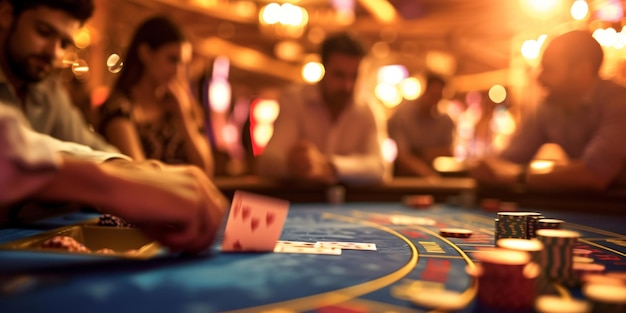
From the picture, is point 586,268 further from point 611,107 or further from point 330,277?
point 611,107

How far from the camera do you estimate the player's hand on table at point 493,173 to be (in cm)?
308

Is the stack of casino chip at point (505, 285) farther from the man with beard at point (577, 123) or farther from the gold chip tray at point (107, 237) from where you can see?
the man with beard at point (577, 123)

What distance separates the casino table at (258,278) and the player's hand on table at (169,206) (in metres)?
0.06

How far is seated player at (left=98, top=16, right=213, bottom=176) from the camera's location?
2939mm

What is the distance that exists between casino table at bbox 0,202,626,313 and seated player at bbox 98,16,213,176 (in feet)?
4.30

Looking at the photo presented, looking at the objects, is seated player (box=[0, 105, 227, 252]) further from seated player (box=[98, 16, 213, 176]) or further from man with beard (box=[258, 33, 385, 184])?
man with beard (box=[258, 33, 385, 184])

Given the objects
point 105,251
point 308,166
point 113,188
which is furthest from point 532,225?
point 308,166

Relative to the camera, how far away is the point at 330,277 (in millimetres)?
1058

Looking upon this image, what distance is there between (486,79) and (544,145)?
11215 millimetres

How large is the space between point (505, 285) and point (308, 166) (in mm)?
2314

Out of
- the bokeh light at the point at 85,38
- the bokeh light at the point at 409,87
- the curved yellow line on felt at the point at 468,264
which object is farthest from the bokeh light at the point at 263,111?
the curved yellow line on felt at the point at 468,264

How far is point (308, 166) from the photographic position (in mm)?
3182

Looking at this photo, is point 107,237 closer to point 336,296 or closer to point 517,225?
point 336,296

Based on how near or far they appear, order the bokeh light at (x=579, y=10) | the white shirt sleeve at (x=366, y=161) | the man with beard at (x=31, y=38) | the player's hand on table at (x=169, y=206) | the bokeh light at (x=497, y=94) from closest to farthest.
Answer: the player's hand on table at (x=169, y=206) → the man with beard at (x=31, y=38) → the white shirt sleeve at (x=366, y=161) → the bokeh light at (x=579, y=10) → the bokeh light at (x=497, y=94)
